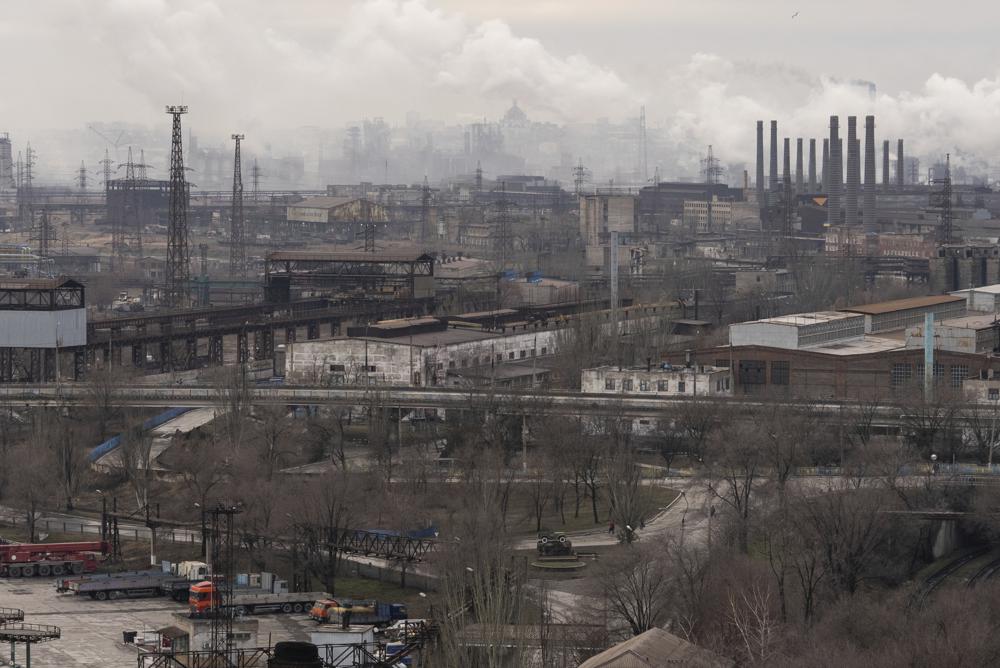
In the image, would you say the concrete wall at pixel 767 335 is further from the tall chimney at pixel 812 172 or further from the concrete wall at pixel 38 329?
the tall chimney at pixel 812 172

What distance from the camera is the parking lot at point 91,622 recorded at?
1496cm

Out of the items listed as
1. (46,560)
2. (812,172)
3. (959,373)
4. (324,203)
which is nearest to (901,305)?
(959,373)

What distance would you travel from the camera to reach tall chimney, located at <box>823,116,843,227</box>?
64.2 meters

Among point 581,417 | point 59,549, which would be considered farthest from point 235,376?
point 59,549

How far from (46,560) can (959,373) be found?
45.0 ft

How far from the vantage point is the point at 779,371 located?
27.2 metres

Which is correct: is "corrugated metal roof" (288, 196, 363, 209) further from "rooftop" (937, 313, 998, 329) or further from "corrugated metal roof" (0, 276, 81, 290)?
"corrugated metal roof" (0, 276, 81, 290)

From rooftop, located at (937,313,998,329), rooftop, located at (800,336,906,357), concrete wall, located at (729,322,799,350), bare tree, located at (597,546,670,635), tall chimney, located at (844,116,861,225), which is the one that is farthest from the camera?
tall chimney, located at (844,116,861,225)

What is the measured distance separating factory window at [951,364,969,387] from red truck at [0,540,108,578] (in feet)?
42.9

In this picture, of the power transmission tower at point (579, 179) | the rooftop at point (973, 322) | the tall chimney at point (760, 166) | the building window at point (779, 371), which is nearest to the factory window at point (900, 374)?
the building window at point (779, 371)

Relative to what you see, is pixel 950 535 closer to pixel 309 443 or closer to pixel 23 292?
pixel 309 443

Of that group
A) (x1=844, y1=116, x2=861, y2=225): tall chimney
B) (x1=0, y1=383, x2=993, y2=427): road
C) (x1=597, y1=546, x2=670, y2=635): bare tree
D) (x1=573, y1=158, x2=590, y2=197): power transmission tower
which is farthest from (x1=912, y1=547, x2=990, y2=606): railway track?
(x1=573, y1=158, x2=590, y2=197): power transmission tower

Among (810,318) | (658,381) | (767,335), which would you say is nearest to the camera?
(658,381)

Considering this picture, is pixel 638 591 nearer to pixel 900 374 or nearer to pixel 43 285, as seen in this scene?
pixel 900 374
